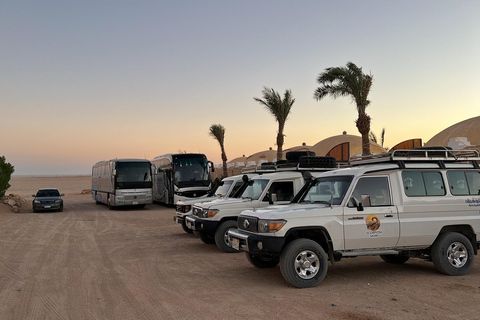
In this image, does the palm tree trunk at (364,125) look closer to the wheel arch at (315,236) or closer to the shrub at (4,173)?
the wheel arch at (315,236)

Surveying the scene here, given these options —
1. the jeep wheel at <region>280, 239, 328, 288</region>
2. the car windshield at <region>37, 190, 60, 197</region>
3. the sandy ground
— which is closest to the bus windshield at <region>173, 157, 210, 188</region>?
the car windshield at <region>37, 190, 60, 197</region>

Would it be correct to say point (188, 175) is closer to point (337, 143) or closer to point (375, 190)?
point (375, 190)

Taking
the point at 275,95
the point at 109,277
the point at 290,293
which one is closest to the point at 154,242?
the point at 109,277

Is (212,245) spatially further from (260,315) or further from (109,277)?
(260,315)

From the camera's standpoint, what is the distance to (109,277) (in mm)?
8594

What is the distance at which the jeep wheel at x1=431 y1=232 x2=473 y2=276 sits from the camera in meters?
8.29

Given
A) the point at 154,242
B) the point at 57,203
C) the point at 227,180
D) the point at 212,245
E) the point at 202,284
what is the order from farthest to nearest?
1. the point at 57,203
2. the point at 227,180
3. the point at 154,242
4. the point at 212,245
5. the point at 202,284

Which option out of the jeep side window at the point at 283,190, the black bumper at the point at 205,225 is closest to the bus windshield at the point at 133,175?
the black bumper at the point at 205,225

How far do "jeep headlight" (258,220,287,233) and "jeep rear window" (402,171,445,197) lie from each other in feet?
8.67

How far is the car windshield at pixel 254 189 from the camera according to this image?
37.9 ft

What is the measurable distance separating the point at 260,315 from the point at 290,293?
1.28 meters

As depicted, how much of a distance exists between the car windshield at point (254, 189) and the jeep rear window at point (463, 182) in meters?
4.56

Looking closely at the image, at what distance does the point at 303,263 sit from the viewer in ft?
24.6

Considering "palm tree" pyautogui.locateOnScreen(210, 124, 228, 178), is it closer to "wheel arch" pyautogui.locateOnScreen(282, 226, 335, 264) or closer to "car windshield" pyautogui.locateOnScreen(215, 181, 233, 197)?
"car windshield" pyautogui.locateOnScreen(215, 181, 233, 197)
